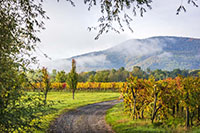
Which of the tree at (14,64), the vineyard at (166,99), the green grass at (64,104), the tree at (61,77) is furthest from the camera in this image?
the tree at (61,77)

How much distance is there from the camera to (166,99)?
473 inches

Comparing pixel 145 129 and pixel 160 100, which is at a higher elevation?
pixel 160 100

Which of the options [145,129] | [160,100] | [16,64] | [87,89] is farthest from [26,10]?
[87,89]

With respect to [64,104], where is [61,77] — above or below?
above

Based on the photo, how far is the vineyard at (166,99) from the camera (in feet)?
33.3

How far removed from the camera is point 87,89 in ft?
264

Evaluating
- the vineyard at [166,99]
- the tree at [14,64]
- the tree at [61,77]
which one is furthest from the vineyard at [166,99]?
the tree at [61,77]

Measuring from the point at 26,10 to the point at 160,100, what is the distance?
10484 mm

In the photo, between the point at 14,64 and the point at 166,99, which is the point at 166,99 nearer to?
the point at 166,99

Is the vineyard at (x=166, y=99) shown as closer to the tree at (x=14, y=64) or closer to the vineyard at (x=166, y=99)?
the vineyard at (x=166, y=99)

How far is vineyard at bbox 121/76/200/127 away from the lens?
33.3 ft

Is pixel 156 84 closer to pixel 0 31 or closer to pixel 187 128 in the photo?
pixel 187 128

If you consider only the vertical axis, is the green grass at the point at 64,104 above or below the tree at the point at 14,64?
below

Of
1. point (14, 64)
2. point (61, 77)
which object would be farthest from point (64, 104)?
point (61, 77)
